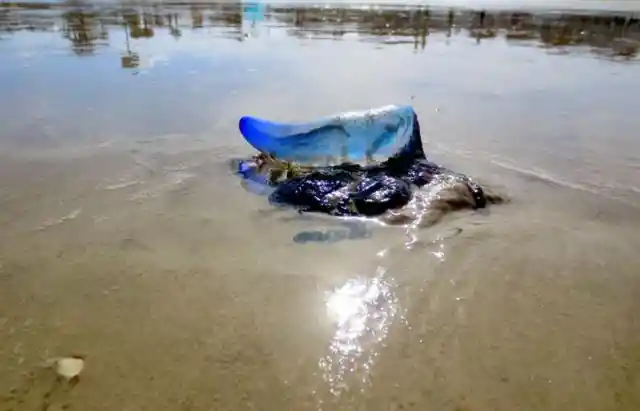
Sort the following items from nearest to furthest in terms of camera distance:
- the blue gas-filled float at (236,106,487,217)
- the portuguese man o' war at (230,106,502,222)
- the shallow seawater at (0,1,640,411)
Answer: the shallow seawater at (0,1,640,411), the portuguese man o' war at (230,106,502,222), the blue gas-filled float at (236,106,487,217)

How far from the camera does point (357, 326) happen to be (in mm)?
2283

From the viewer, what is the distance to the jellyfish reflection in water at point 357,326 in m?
2.03

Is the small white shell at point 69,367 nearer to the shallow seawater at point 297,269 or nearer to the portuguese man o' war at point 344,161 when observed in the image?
the shallow seawater at point 297,269

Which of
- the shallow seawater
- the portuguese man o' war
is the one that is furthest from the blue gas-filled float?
the shallow seawater

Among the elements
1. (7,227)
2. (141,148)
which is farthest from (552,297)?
(141,148)

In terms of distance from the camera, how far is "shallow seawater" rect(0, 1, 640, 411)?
6.56 ft

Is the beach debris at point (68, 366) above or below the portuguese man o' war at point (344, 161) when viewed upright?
below

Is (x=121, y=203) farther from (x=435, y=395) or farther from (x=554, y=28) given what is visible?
(x=554, y=28)

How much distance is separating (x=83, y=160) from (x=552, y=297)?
11.3ft

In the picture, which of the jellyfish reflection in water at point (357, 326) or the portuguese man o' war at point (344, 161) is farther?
the portuguese man o' war at point (344, 161)

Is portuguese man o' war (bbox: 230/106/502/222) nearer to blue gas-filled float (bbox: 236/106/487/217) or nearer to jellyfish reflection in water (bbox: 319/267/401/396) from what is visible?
blue gas-filled float (bbox: 236/106/487/217)

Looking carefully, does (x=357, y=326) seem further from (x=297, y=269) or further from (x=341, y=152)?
(x=341, y=152)

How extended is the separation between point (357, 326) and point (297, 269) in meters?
0.54

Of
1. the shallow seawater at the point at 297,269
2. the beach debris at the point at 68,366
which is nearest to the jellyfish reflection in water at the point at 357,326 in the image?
the shallow seawater at the point at 297,269
